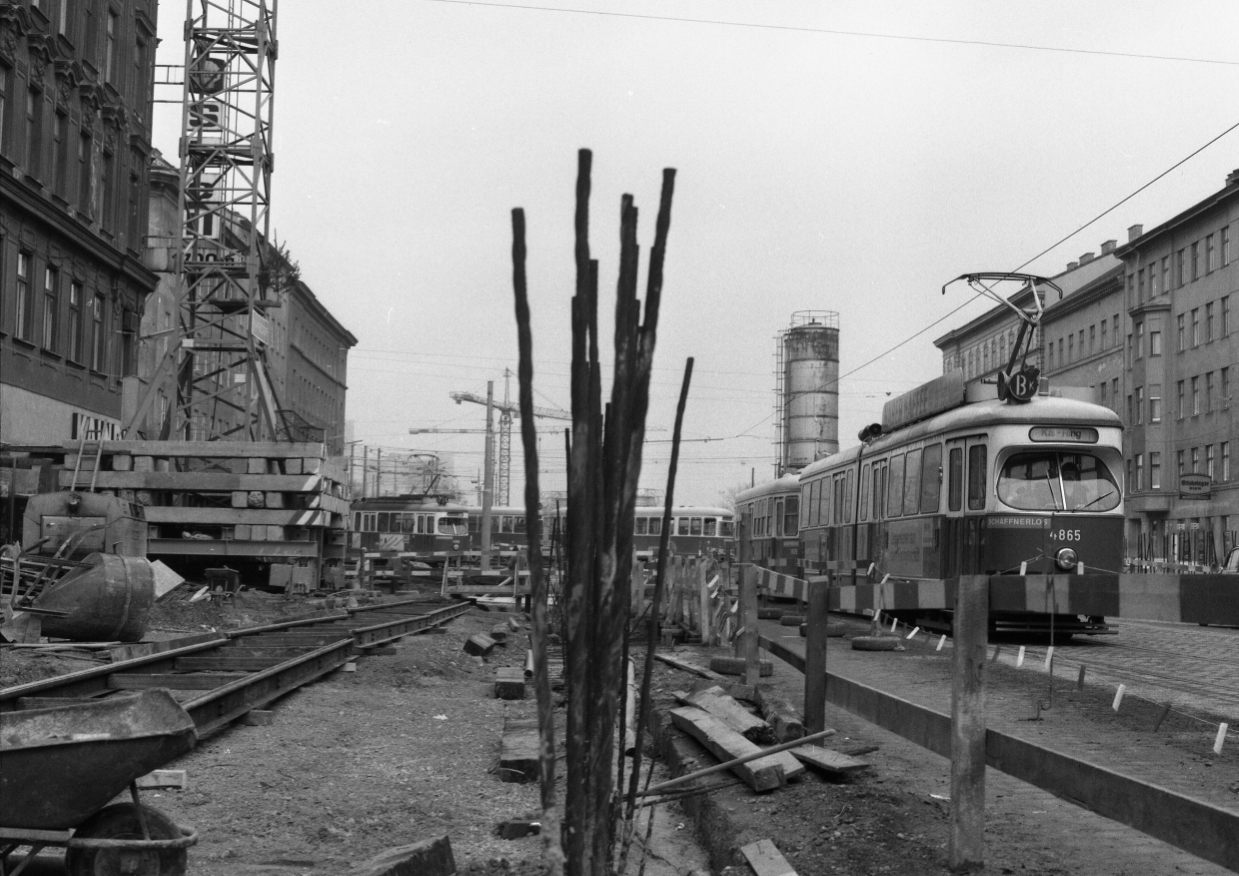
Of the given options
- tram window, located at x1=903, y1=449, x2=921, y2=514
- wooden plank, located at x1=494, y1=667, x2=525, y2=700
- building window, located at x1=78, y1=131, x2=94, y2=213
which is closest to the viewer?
wooden plank, located at x1=494, y1=667, x2=525, y2=700

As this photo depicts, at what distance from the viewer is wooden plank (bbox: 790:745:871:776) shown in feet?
23.7

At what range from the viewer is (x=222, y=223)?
33.8m

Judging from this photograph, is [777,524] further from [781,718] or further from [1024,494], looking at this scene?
[781,718]

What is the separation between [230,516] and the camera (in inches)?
962

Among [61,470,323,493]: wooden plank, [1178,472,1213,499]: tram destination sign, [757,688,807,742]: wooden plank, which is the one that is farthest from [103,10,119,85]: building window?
[1178,472,1213,499]: tram destination sign

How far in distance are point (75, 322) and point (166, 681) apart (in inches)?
966

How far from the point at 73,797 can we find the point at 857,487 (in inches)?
818

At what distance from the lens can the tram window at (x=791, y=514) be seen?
32.6 m

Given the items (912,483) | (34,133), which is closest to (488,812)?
(912,483)

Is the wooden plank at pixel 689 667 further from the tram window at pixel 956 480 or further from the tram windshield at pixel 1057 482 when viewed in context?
the tram windshield at pixel 1057 482

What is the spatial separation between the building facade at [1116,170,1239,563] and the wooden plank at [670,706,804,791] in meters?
51.7

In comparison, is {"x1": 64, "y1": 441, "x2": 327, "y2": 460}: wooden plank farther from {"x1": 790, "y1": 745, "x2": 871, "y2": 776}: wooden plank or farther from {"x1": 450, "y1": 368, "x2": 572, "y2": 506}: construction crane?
{"x1": 450, "y1": 368, "x2": 572, "y2": 506}: construction crane

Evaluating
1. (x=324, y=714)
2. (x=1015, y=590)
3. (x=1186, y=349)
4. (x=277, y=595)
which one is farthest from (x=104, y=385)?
(x=1186, y=349)

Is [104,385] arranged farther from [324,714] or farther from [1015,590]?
[1015,590]
